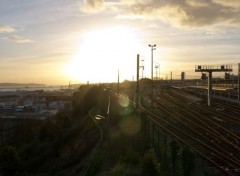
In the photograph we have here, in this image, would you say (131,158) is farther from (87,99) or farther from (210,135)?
(87,99)

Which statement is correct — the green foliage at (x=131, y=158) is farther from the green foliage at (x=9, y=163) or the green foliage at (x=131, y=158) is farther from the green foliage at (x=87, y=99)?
the green foliage at (x=87, y=99)

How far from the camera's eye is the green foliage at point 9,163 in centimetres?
3881

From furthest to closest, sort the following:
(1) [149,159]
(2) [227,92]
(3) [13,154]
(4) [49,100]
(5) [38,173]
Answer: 1. (4) [49,100]
2. (2) [227,92]
3. (3) [13,154]
4. (5) [38,173]
5. (1) [149,159]

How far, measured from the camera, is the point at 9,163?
39.2m

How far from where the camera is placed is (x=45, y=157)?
43594 millimetres

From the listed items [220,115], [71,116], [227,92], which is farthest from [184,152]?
[71,116]

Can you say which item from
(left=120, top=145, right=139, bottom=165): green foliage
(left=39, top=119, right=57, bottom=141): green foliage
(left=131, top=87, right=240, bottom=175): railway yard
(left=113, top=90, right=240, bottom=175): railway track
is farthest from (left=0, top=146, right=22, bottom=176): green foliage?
(left=120, top=145, right=139, bottom=165): green foliage

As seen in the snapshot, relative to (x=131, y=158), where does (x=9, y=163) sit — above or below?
below

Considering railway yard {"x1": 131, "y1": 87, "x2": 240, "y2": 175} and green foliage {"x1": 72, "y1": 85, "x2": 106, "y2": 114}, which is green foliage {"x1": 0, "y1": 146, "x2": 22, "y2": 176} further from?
green foliage {"x1": 72, "y1": 85, "x2": 106, "y2": 114}

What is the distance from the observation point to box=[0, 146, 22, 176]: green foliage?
3881 centimetres

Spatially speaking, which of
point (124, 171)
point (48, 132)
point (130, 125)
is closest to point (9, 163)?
point (130, 125)

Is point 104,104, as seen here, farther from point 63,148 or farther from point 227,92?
point 227,92

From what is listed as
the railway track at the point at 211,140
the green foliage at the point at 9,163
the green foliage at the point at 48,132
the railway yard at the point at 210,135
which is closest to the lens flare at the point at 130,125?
the railway yard at the point at 210,135

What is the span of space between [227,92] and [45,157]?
1161 inches
